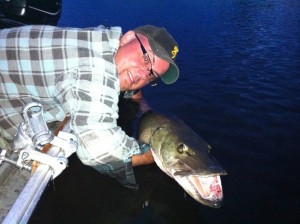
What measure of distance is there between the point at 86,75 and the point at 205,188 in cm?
172

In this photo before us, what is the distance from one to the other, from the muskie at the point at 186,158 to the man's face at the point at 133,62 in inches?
38.6

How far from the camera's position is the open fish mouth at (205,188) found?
9.64ft

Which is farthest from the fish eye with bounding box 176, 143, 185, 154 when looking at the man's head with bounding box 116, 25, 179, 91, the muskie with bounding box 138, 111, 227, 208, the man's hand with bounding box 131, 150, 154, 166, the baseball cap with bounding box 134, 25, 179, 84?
the baseball cap with bounding box 134, 25, 179, 84

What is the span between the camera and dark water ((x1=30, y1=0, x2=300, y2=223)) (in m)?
3.90

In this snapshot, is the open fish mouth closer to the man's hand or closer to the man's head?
the man's hand

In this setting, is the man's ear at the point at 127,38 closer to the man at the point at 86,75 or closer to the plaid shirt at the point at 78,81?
the man at the point at 86,75

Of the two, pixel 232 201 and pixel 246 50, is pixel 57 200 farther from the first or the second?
pixel 246 50

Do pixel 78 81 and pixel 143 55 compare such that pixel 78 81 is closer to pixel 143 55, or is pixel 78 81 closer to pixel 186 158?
pixel 143 55

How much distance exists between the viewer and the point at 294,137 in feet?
18.4

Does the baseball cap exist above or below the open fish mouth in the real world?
above

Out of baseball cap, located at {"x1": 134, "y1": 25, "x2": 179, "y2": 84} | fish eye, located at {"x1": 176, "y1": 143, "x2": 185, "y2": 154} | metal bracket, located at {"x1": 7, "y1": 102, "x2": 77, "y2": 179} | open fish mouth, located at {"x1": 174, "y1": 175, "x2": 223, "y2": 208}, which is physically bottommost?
open fish mouth, located at {"x1": 174, "y1": 175, "x2": 223, "y2": 208}

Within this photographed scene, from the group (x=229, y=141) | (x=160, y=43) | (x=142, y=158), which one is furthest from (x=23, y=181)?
(x=229, y=141)

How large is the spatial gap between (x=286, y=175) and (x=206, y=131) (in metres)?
1.72

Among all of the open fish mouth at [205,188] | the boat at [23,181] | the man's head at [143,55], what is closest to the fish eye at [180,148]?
the open fish mouth at [205,188]
